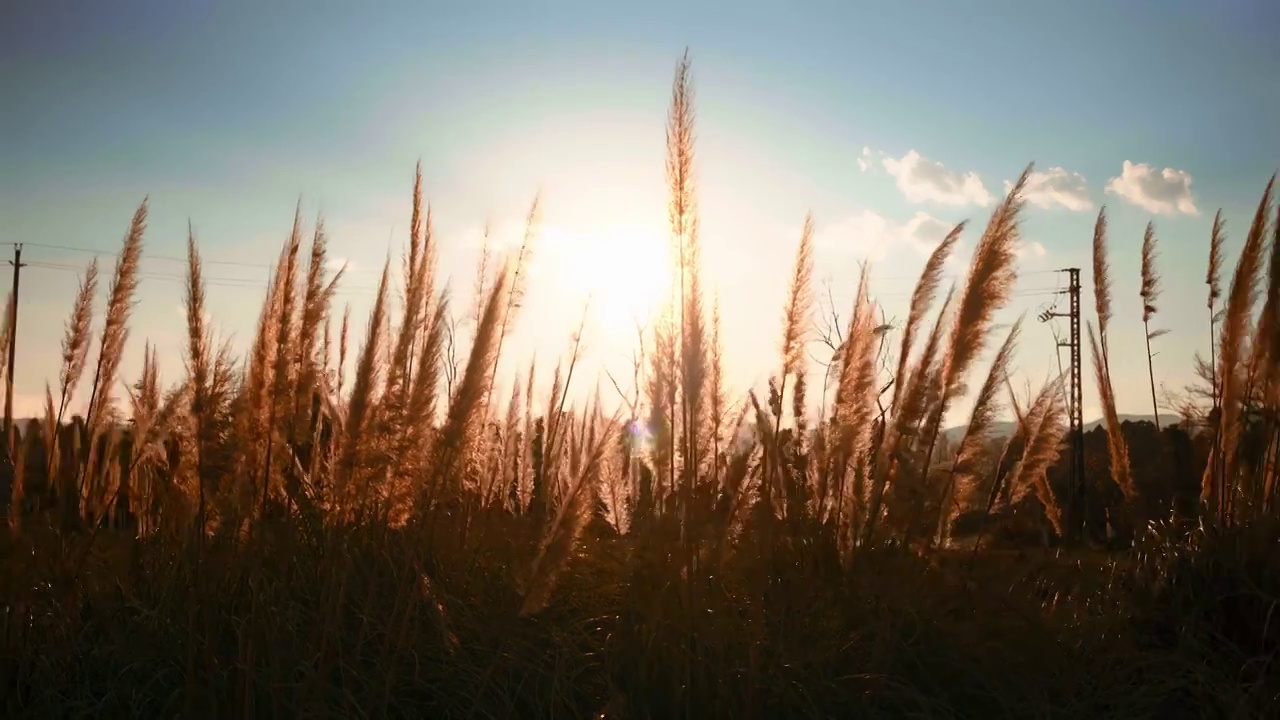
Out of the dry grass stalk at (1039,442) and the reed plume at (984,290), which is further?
the dry grass stalk at (1039,442)

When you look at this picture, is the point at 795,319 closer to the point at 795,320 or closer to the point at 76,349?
the point at 795,320

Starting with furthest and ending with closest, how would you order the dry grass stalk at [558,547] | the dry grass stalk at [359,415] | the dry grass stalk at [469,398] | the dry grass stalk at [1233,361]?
1. the dry grass stalk at [1233,361]
2. the dry grass stalk at [359,415]
3. the dry grass stalk at [469,398]
4. the dry grass stalk at [558,547]

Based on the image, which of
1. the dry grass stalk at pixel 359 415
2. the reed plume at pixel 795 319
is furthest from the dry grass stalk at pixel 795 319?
the dry grass stalk at pixel 359 415

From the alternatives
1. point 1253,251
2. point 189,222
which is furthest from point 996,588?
point 189,222

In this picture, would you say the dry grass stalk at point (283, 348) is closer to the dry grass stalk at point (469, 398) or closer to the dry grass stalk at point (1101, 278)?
the dry grass stalk at point (469, 398)

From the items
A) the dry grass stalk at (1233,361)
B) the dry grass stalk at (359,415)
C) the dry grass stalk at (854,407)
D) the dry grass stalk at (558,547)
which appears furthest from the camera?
the dry grass stalk at (1233,361)

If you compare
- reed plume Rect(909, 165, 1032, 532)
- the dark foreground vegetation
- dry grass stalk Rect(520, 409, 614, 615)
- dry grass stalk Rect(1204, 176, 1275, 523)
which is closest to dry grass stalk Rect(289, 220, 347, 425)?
the dark foreground vegetation

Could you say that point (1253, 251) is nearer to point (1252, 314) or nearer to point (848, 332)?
point (1252, 314)

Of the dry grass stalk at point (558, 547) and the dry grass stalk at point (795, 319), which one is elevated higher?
the dry grass stalk at point (795, 319)

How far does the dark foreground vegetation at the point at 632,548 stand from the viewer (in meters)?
2.64

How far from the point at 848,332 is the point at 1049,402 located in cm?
106

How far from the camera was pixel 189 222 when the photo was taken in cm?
326

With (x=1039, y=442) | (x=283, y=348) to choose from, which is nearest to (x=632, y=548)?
(x=283, y=348)

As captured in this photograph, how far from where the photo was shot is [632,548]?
3.39 meters
